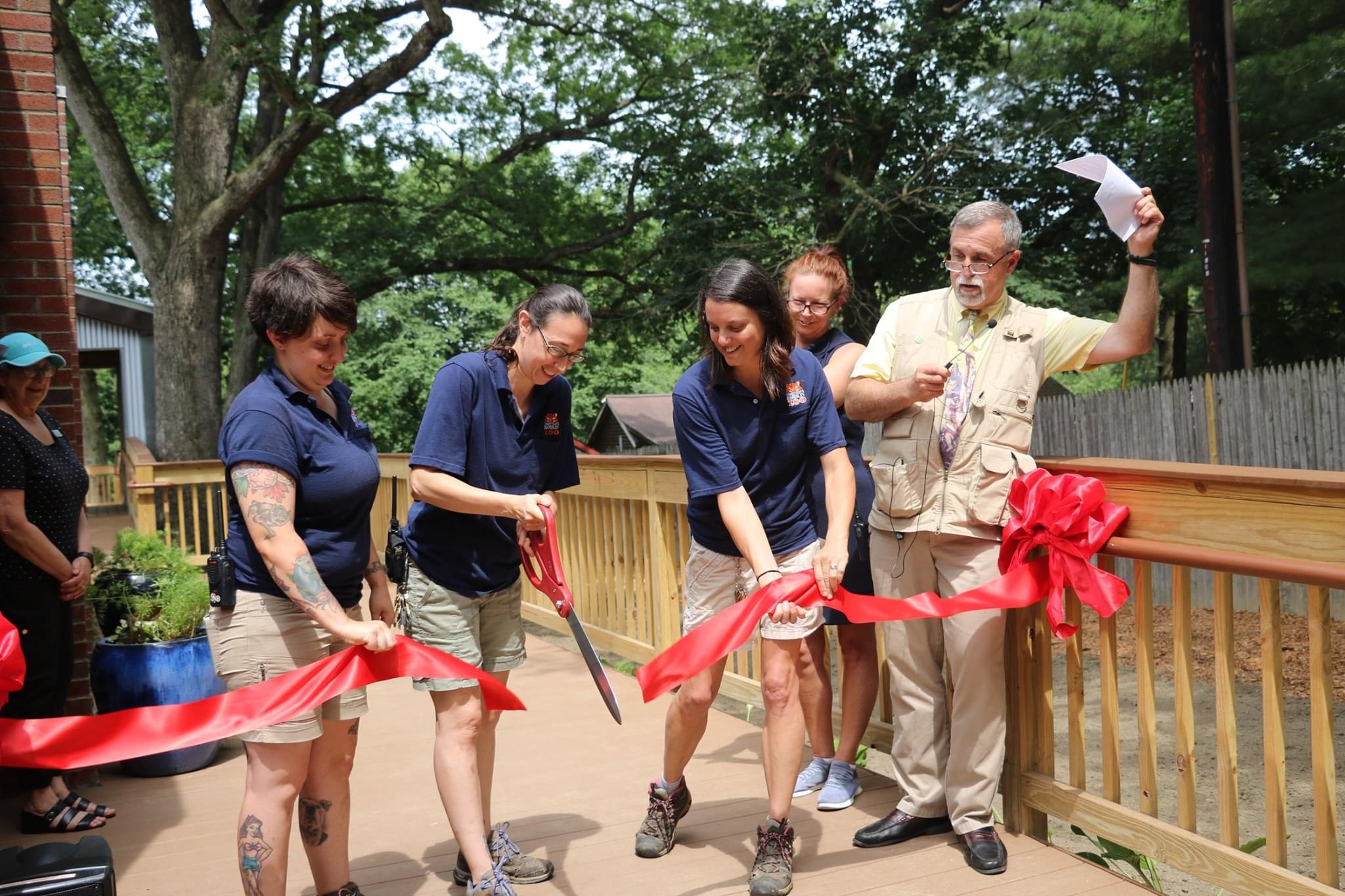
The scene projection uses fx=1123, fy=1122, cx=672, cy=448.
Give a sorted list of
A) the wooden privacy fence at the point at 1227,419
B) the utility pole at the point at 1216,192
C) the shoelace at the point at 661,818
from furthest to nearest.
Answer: the utility pole at the point at 1216,192, the wooden privacy fence at the point at 1227,419, the shoelace at the point at 661,818

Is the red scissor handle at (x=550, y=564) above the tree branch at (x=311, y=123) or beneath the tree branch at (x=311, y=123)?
beneath

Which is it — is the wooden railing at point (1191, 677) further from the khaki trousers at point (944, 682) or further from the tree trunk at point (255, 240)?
the tree trunk at point (255, 240)

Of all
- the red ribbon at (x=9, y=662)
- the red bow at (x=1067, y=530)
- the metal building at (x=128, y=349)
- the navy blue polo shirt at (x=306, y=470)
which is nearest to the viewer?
the navy blue polo shirt at (x=306, y=470)

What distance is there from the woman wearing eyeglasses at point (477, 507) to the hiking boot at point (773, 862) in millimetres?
660

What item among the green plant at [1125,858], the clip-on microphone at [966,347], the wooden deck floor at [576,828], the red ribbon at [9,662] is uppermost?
the clip-on microphone at [966,347]

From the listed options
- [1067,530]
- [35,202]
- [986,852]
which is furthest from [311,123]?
[986,852]

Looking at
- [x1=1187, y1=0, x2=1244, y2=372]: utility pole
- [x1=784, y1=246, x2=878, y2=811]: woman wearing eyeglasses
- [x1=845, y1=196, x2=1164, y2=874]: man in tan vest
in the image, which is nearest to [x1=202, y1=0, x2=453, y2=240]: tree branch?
[x1=1187, y1=0, x2=1244, y2=372]: utility pole

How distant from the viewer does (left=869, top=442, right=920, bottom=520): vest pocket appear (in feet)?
10.2

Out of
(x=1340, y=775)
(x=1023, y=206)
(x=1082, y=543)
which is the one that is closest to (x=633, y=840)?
(x=1082, y=543)

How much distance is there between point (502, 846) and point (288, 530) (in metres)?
1.24

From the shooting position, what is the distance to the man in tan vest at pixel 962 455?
3.00 metres

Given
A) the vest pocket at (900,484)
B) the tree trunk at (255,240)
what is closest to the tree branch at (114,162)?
the tree trunk at (255,240)

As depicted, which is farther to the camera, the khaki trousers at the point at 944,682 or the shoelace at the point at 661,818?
the shoelace at the point at 661,818

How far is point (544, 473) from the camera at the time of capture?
3.04 m
